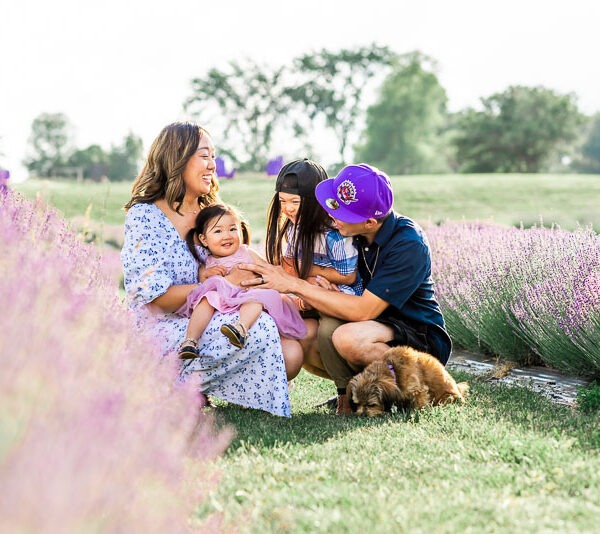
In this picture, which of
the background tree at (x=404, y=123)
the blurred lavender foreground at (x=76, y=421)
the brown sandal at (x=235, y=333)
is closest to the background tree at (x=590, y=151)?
the background tree at (x=404, y=123)

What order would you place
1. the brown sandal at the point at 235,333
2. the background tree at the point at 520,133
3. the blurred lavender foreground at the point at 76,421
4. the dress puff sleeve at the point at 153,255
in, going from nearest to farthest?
the blurred lavender foreground at the point at 76,421 < the brown sandal at the point at 235,333 < the dress puff sleeve at the point at 153,255 < the background tree at the point at 520,133

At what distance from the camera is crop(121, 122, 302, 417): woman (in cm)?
463

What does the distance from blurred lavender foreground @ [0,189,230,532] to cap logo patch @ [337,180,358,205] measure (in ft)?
5.96

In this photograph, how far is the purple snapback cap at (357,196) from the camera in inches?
176

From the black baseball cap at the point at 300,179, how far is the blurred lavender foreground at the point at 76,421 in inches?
82.4

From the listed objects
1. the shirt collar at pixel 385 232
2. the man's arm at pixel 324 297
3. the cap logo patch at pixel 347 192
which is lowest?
the man's arm at pixel 324 297

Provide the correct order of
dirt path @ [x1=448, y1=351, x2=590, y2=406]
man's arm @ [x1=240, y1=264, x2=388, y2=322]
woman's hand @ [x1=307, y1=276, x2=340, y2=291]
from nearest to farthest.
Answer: man's arm @ [x1=240, y1=264, x2=388, y2=322]
woman's hand @ [x1=307, y1=276, x2=340, y2=291]
dirt path @ [x1=448, y1=351, x2=590, y2=406]

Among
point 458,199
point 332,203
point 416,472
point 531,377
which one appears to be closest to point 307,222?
point 332,203

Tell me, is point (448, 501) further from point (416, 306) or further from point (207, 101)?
point (207, 101)

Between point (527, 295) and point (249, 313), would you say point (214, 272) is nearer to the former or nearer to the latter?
point (249, 313)

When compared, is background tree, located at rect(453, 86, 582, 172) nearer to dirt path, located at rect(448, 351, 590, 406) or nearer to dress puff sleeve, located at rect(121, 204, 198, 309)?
dirt path, located at rect(448, 351, 590, 406)

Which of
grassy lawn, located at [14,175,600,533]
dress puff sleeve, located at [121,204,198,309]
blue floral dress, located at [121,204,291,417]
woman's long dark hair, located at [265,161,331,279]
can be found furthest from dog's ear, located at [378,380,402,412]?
dress puff sleeve, located at [121,204,198,309]

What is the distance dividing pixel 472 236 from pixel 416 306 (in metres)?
3.36

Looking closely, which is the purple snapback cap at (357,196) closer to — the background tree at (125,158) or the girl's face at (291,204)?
the girl's face at (291,204)
